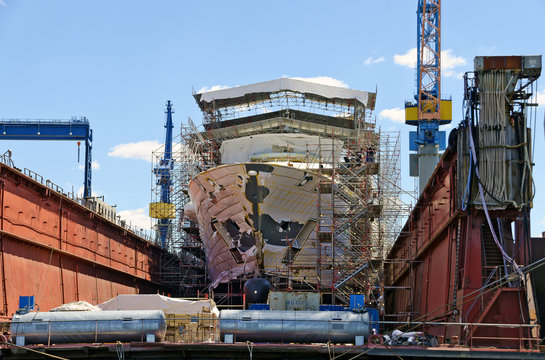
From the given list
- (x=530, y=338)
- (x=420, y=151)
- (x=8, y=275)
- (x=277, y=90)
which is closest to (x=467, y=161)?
(x=530, y=338)

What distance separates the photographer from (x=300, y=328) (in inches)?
792

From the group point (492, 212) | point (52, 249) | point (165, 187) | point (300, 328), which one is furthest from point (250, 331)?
point (165, 187)

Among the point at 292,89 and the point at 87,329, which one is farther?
the point at 292,89

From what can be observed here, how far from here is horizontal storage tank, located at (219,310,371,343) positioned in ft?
65.5

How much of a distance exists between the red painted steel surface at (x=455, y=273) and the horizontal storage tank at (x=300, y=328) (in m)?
2.54

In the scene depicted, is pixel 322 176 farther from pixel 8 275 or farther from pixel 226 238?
pixel 8 275

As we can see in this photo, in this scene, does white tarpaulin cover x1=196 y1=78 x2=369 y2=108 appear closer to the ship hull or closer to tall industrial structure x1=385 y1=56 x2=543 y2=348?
the ship hull

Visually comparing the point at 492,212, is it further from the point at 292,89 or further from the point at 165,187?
the point at 165,187

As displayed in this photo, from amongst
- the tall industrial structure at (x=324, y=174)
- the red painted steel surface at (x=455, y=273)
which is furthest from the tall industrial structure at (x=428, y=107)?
the red painted steel surface at (x=455, y=273)

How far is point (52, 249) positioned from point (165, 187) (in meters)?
42.1

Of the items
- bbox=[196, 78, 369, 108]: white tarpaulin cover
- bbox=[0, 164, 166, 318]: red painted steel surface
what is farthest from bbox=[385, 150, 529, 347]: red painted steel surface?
bbox=[196, 78, 369, 108]: white tarpaulin cover

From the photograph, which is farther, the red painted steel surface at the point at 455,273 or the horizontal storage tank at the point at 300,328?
the horizontal storage tank at the point at 300,328

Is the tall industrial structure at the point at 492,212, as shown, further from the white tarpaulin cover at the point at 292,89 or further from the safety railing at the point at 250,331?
the white tarpaulin cover at the point at 292,89

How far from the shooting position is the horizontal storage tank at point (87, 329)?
20.3 meters
